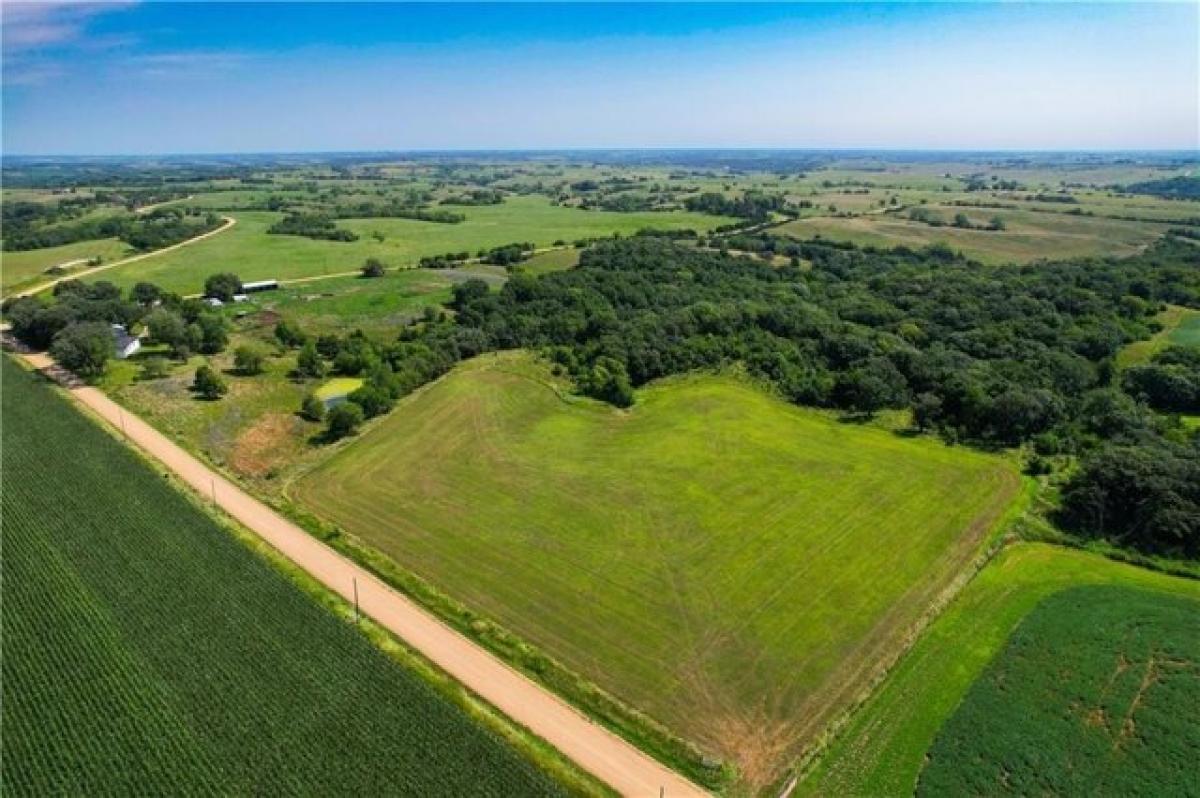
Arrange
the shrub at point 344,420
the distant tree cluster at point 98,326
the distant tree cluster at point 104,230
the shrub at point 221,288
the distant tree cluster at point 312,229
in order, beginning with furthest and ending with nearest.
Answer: the distant tree cluster at point 312,229
the distant tree cluster at point 104,230
the shrub at point 221,288
the distant tree cluster at point 98,326
the shrub at point 344,420

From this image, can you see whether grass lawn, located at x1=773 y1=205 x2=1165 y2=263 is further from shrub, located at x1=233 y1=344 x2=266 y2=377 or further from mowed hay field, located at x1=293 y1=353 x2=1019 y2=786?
shrub, located at x1=233 y1=344 x2=266 y2=377

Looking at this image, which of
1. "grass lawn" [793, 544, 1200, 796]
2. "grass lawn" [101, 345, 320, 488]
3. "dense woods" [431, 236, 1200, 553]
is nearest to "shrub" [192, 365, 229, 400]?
"grass lawn" [101, 345, 320, 488]

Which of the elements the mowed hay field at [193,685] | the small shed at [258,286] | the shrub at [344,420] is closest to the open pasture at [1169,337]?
the shrub at [344,420]

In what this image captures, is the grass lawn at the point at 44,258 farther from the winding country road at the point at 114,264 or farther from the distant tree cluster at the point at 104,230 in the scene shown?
the distant tree cluster at the point at 104,230

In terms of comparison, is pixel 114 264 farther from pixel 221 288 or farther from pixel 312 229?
pixel 312 229

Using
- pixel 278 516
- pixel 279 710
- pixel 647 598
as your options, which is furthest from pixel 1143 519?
pixel 278 516

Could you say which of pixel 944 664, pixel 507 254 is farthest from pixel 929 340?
pixel 507 254
